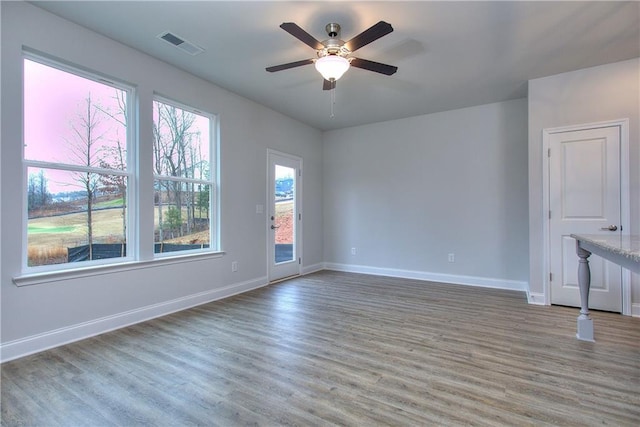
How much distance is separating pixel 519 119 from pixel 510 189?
1014 mm

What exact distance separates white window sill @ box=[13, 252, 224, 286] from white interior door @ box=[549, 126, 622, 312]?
4.33 meters

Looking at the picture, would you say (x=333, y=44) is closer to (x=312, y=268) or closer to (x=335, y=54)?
(x=335, y=54)

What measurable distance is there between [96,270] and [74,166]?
97cm

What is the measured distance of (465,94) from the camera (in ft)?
14.3

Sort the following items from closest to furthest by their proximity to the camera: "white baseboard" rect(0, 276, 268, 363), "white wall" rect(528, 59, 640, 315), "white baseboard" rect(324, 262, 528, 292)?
"white baseboard" rect(0, 276, 268, 363)
"white wall" rect(528, 59, 640, 315)
"white baseboard" rect(324, 262, 528, 292)

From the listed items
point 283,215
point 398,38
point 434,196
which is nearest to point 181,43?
point 398,38

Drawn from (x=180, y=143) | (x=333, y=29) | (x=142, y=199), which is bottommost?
(x=142, y=199)

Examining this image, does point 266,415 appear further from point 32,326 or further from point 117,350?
point 32,326

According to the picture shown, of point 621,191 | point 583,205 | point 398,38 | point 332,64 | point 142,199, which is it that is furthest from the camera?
point 583,205

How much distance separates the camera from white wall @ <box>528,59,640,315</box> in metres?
3.39

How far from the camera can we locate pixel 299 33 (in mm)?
2312

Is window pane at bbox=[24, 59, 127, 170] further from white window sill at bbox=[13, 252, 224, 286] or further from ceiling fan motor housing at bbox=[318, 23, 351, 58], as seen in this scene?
ceiling fan motor housing at bbox=[318, 23, 351, 58]

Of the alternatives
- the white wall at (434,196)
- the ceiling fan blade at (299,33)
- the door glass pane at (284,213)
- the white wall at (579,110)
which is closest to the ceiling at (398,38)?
the white wall at (579,110)

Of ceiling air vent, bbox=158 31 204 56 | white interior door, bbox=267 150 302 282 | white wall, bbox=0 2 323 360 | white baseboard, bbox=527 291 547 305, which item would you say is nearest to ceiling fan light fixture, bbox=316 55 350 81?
ceiling air vent, bbox=158 31 204 56
